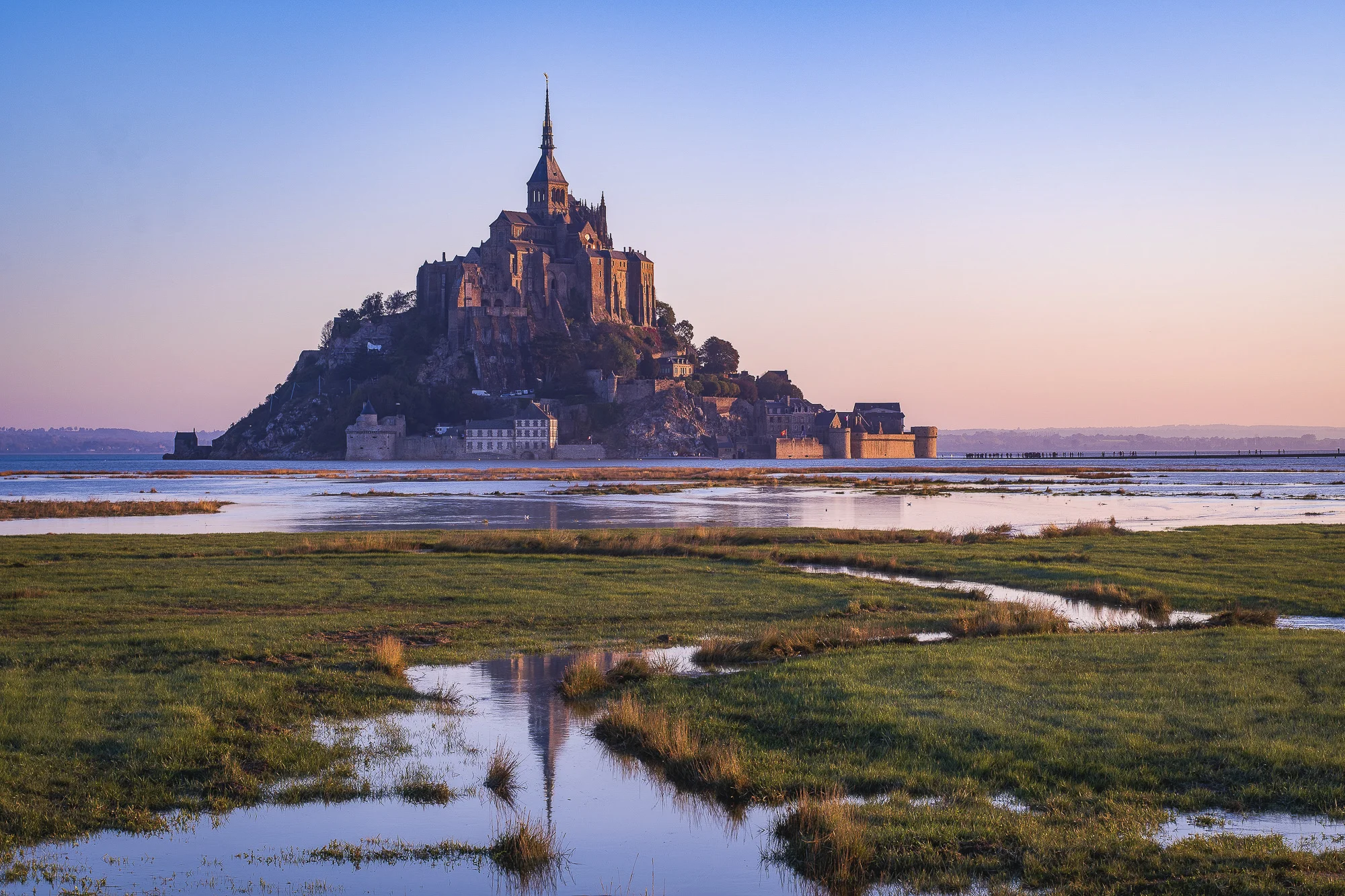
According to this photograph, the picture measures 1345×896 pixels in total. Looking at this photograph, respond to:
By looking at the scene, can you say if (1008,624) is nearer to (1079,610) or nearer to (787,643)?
(787,643)

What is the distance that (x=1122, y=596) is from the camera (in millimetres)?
22188

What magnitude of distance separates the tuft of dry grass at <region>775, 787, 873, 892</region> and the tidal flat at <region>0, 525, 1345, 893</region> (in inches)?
1.0

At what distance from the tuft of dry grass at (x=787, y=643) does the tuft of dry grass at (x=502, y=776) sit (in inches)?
212

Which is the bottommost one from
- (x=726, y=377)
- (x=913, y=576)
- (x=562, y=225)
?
(x=913, y=576)

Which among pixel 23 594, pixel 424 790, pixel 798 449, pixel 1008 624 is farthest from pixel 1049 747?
pixel 798 449

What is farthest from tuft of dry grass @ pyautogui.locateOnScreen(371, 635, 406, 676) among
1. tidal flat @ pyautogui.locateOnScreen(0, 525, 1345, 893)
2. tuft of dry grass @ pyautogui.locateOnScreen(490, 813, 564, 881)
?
tuft of dry grass @ pyautogui.locateOnScreen(490, 813, 564, 881)

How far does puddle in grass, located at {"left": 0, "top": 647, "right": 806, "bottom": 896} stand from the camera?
27.2 ft

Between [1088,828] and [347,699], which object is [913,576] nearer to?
[347,699]

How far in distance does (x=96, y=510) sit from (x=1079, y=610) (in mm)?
45543

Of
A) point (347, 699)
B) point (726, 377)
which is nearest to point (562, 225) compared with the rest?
point (726, 377)

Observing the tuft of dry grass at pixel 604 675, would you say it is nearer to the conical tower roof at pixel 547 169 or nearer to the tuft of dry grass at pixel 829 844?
the tuft of dry grass at pixel 829 844

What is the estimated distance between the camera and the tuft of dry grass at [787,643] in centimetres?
1620

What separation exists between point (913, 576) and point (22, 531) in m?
31.6

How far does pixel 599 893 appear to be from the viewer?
26.9 feet
